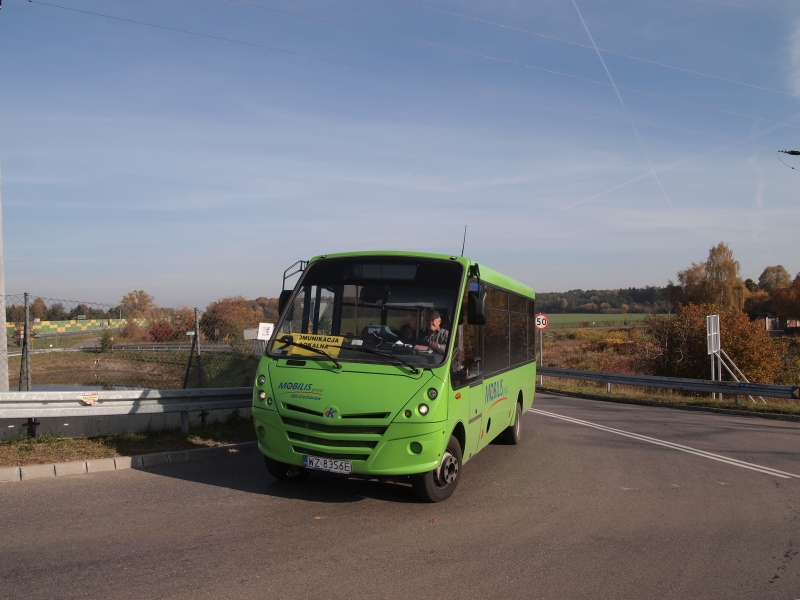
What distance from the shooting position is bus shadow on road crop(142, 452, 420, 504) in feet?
23.8

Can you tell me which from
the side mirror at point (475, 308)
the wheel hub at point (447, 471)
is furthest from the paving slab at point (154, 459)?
the side mirror at point (475, 308)

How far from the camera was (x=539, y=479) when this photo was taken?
28.3ft

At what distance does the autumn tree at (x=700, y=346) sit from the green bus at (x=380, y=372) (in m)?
35.3

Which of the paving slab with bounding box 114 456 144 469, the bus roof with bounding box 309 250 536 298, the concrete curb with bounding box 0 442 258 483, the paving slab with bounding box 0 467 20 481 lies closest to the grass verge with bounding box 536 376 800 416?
the bus roof with bounding box 309 250 536 298

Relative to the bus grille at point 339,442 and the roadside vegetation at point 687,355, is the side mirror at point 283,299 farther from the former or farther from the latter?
the roadside vegetation at point 687,355

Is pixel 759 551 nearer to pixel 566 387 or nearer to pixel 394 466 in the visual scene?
pixel 394 466

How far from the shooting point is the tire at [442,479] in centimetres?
690

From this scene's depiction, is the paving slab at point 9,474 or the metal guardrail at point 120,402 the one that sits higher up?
the metal guardrail at point 120,402

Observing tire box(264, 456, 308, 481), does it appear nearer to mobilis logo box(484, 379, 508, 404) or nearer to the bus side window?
the bus side window

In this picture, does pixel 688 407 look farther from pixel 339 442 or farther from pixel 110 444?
pixel 110 444

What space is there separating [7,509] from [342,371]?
351cm

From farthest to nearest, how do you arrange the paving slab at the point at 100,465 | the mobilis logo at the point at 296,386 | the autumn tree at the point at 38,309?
the autumn tree at the point at 38,309, the paving slab at the point at 100,465, the mobilis logo at the point at 296,386

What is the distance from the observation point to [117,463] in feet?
26.9

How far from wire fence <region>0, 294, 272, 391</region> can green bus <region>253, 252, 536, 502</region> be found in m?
4.61
